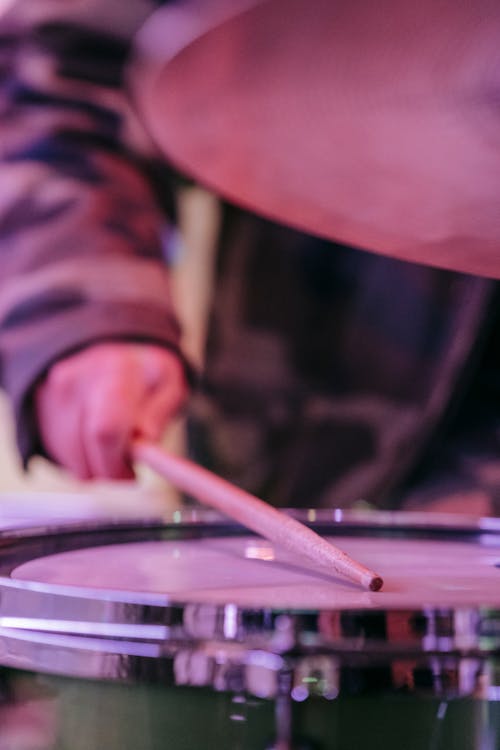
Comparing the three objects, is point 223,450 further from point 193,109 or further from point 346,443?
point 193,109

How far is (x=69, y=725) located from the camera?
403 millimetres

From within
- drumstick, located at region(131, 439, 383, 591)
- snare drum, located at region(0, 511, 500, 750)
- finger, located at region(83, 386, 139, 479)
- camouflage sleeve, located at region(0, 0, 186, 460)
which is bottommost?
snare drum, located at region(0, 511, 500, 750)

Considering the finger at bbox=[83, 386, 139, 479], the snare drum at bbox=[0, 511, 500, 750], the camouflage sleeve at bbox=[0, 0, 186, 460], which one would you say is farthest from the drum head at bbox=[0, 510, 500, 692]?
the camouflage sleeve at bbox=[0, 0, 186, 460]

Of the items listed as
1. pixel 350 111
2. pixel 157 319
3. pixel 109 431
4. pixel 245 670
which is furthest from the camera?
pixel 157 319

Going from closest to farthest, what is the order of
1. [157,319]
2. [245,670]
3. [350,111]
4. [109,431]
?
[245,670] < [350,111] < [109,431] < [157,319]

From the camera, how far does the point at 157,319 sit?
1033 mm

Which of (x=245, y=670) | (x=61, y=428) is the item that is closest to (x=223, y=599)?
(x=245, y=670)

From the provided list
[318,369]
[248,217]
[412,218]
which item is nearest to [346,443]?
[318,369]

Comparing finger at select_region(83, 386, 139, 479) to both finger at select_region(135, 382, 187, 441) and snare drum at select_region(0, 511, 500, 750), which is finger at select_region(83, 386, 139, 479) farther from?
snare drum at select_region(0, 511, 500, 750)

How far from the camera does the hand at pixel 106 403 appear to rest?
0.86 metres

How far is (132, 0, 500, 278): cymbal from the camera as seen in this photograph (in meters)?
0.46

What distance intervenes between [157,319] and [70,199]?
0.23 metres

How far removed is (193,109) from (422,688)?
39cm

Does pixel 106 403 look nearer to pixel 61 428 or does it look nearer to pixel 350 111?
pixel 61 428
